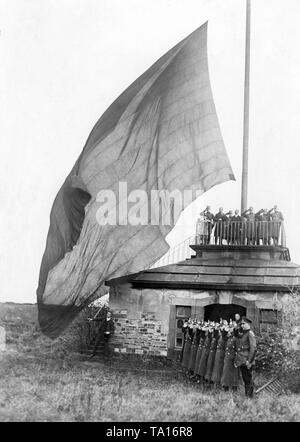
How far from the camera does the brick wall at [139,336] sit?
1487 cm

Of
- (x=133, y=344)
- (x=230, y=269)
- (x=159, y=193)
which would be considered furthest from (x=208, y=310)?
(x=159, y=193)

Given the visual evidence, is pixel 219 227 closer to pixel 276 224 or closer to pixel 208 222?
pixel 208 222

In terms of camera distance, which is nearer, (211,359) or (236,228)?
(211,359)

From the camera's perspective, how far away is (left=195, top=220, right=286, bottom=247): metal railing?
15500mm

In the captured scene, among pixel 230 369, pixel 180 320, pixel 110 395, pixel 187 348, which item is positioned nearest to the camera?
pixel 110 395

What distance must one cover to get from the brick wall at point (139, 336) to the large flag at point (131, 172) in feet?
7.41

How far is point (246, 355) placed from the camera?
1105cm

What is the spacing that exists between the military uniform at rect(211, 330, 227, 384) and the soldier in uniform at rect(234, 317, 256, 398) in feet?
2.32

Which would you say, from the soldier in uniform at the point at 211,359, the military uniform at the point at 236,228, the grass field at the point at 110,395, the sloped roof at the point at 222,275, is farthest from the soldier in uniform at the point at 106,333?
the military uniform at the point at 236,228

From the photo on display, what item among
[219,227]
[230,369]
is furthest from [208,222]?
[230,369]

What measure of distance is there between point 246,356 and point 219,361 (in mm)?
986

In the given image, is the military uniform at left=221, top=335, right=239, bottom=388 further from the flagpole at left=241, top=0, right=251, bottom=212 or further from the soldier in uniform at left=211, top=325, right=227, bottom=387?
the flagpole at left=241, top=0, right=251, bottom=212

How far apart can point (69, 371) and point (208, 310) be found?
433 centimetres
